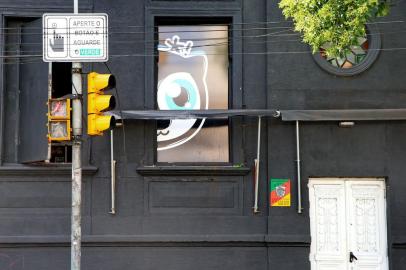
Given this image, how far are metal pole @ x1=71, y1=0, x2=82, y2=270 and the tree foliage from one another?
10.8 feet

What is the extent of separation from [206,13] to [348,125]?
353cm

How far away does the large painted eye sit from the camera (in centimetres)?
1102

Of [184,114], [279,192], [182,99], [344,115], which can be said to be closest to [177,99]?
[182,99]

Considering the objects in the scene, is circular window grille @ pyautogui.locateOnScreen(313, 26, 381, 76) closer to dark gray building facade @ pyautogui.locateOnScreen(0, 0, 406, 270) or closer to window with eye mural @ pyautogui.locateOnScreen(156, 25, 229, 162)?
dark gray building facade @ pyautogui.locateOnScreen(0, 0, 406, 270)

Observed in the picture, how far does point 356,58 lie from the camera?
36.3ft

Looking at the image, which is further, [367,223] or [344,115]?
[367,223]

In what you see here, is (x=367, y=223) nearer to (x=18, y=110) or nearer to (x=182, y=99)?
(x=182, y=99)

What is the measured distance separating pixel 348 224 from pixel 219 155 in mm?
2809

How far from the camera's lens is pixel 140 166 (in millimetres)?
10680

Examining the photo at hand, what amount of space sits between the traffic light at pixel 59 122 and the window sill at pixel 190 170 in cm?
325

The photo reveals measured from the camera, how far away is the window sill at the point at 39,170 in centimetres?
1055

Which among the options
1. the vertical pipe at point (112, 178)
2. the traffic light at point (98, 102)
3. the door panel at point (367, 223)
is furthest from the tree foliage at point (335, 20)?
the vertical pipe at point (112, 178)

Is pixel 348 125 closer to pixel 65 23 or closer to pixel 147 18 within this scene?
pixel 147 18

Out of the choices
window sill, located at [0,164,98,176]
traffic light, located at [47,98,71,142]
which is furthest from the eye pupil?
traffic light, located at [47,98,71,142]
